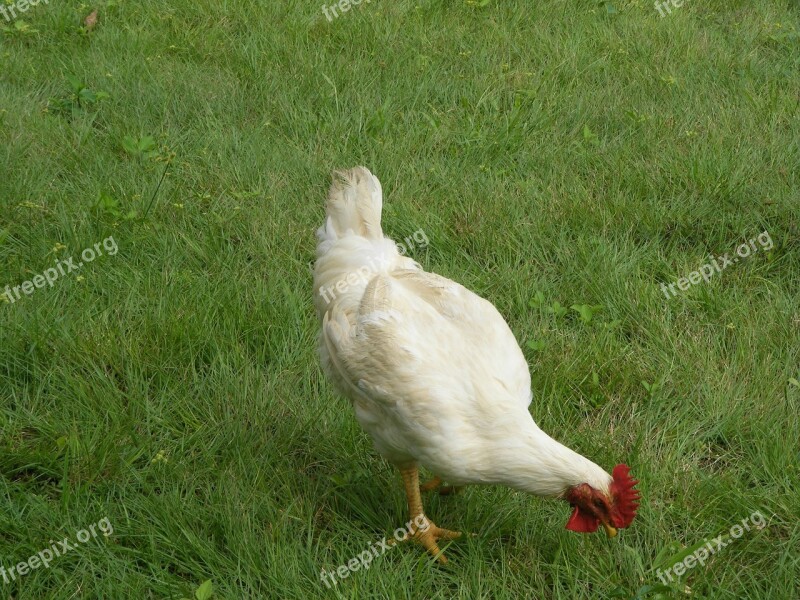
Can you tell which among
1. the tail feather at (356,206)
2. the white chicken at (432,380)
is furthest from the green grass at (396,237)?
the tail feather at (356,206)

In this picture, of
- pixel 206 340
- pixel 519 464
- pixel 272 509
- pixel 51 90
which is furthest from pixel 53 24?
pixel 519 464

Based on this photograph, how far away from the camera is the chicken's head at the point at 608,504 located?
2.84m

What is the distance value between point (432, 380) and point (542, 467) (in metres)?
0.46

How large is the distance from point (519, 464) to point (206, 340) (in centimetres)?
173

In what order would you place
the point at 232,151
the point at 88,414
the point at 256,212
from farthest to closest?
the point at 232,151 < the point at 256,212 < the point at 88,414

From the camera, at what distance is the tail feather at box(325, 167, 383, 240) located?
12.2 feet

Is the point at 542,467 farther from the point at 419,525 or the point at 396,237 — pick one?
the point at 396,237

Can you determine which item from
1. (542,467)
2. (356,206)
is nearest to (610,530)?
(542,467)

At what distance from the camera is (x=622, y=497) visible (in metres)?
2.84

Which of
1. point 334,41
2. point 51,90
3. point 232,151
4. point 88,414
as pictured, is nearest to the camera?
point 88,414

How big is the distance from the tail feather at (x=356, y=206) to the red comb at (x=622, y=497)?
4.73 ft

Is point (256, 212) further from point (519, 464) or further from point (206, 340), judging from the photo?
point (519, 464)

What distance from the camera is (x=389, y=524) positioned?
342 centimetres

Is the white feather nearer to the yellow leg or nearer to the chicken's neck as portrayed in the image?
the chicken's neck
